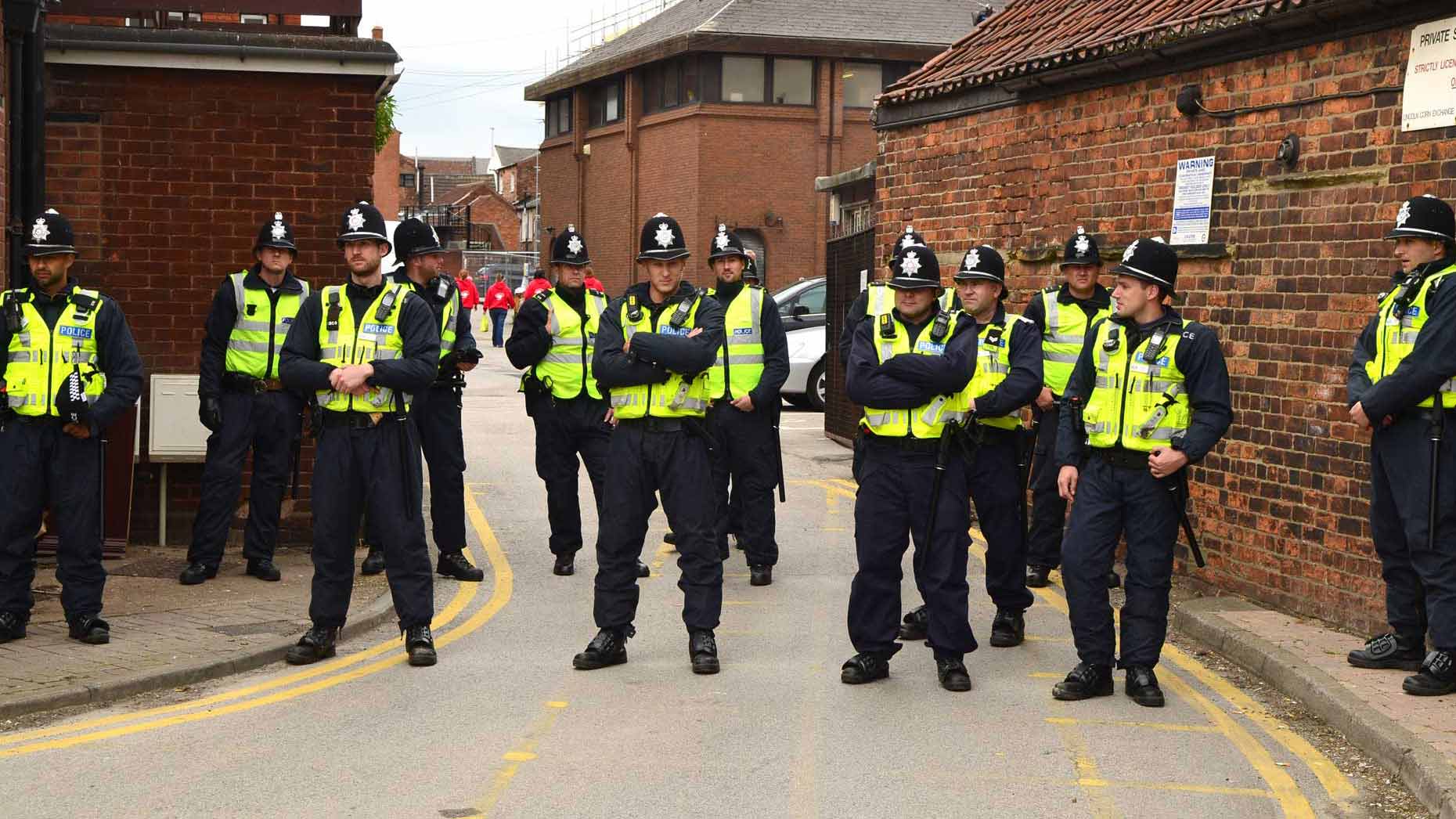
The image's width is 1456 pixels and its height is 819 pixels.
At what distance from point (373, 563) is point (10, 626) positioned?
8.86 feet

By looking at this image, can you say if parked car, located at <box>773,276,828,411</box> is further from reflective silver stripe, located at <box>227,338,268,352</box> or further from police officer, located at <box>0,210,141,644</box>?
police officer, located at <box>0,210,141,644</box>

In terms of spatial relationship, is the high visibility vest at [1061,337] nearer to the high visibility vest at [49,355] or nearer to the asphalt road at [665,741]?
the asphalt road at [665,741]

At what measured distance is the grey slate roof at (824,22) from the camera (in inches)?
1537

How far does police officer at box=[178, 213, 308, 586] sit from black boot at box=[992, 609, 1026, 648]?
4.40 m

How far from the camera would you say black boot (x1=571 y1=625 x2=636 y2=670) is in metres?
7.84

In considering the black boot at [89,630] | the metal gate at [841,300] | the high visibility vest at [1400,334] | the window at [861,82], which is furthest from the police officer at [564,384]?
the window at [861,82]

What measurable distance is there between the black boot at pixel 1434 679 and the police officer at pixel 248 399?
6376 mm

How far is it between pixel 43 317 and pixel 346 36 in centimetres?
381

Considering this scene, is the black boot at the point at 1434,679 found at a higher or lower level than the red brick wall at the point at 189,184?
lower

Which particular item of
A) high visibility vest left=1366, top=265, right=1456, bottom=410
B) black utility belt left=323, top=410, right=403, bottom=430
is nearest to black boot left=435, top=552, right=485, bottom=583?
black utility belt left=323, top=410, right=403, bottom=430

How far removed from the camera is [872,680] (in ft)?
25.2

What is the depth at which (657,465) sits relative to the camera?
26.2ft

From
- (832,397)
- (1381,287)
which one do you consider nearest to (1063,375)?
(1381,287)

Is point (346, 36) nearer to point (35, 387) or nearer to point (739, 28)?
point (35, 387)
